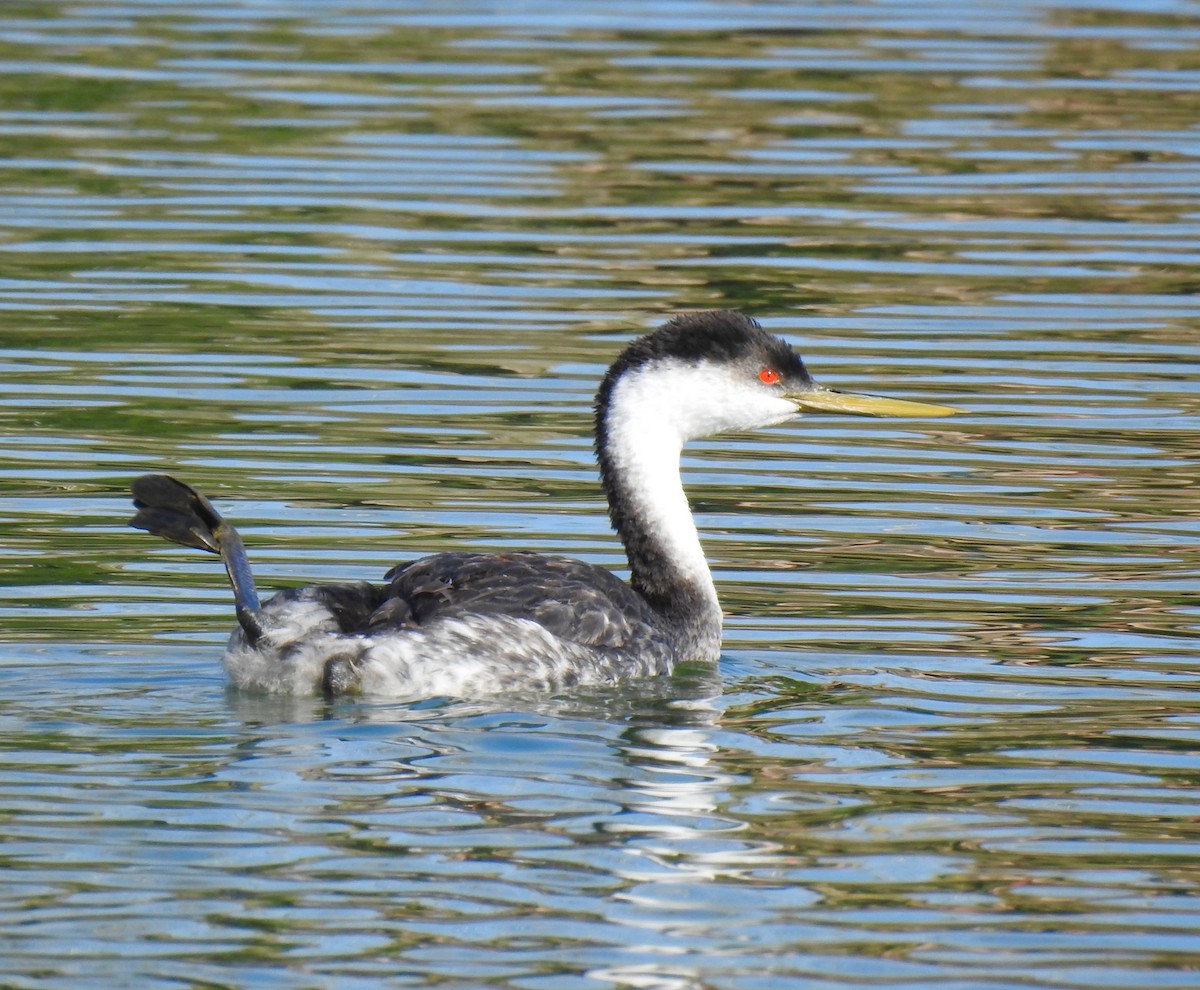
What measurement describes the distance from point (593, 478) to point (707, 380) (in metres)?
1.90

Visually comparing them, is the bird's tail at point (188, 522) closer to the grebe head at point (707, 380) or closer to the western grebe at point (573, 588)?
the western grebe at point (573, 588)

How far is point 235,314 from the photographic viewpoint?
42.5ft

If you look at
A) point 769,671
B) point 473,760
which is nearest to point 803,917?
point 473,760

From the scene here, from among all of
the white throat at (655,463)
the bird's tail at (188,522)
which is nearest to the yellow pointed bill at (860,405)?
the white throat at (655,463)

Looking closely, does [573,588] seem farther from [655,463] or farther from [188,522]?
[188,522]

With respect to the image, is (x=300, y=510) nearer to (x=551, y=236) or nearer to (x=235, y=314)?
(x=235, y=314)

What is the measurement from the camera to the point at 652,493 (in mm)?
8820

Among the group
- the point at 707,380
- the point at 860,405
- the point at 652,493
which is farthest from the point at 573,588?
the point at 860,405

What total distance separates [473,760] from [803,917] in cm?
135

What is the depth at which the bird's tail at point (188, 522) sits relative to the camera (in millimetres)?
7672

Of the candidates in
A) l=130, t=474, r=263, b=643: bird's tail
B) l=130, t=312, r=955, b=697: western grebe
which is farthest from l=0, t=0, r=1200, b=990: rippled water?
l=130, t=474, r=263, b=643: bird's tail

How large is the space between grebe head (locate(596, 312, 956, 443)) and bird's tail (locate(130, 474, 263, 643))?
1554mm

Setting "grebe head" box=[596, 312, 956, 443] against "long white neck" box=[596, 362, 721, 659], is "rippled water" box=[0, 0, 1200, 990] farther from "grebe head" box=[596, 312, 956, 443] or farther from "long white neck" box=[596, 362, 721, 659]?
"grebe head" box=[596, 312, 956, 443]

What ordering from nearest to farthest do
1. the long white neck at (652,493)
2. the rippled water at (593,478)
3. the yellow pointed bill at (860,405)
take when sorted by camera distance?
the rippled water at (593,478) < the long white neck at (652,493) < the yellow pointed bill at (860,405)
